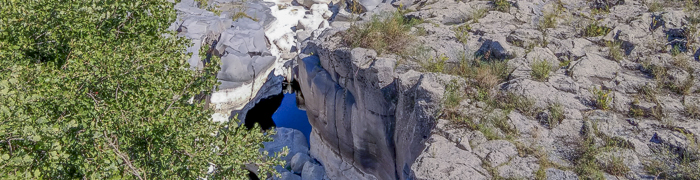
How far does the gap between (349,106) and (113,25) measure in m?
4.97

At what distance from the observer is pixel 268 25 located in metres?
20.9

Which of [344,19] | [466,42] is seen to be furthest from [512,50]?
[344,19]

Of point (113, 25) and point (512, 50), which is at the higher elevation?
point (113, 25)

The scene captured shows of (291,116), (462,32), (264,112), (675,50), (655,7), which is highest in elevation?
(655,7)

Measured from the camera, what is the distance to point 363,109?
10688 mm

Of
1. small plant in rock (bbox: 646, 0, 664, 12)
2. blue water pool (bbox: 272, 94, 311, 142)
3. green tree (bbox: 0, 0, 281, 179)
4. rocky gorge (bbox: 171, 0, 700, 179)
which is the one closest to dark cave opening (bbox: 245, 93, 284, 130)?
blue water pool (bbox: 272, 94, 311, 142)

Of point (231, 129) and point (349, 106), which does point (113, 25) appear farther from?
point (349, 106)

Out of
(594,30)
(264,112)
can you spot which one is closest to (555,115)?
(594,30)

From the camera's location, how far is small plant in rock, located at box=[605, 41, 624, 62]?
371 inches

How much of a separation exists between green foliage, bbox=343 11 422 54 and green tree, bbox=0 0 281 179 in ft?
11.6

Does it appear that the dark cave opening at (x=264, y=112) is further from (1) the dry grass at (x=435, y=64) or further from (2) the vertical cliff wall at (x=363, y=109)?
(1) the dry grass at (x=435, y=64)

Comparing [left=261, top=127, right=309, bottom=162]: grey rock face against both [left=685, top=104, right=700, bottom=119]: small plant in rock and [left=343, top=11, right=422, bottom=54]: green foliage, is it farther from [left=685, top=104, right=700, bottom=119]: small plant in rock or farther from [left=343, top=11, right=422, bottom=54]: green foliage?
[left=685, top=104, right=700, bottom=119]: small plant in rock

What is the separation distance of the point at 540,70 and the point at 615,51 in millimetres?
1750

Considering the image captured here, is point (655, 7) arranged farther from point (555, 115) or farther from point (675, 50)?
point (555, 115)
